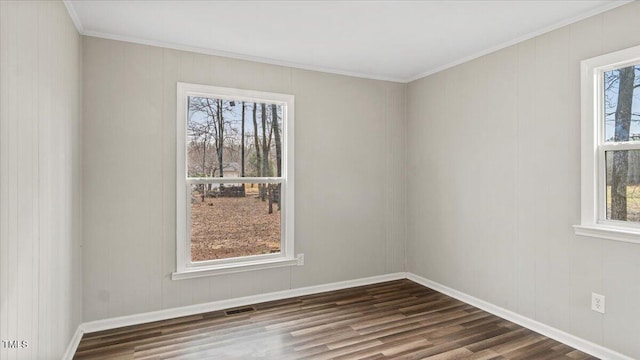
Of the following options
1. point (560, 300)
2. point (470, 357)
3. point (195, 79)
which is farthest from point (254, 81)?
point (560, 300)

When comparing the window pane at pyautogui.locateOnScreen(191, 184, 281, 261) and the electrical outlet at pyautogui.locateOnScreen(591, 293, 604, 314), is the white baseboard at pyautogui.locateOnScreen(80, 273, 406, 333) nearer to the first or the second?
the window pane at pyautogui.locateOnScreen(191, 184, 281, 261)

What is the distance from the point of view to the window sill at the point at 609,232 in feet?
7.79

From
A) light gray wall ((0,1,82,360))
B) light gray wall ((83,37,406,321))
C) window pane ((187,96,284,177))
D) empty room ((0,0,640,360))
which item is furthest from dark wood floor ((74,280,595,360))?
window pane ((187,96,284,177))

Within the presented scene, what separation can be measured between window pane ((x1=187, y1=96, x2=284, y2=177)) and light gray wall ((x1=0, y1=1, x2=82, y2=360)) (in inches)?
37.6

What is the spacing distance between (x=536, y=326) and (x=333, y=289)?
1.92 m

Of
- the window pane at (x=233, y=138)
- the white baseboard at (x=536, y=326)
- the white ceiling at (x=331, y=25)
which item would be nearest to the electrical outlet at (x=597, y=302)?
the white baseboard at (x=536, y=326)

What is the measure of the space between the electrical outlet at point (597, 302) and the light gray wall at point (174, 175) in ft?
6.81

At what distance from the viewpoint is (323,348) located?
106 inches

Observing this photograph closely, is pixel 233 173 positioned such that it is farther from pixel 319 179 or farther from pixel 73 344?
pixel 73 344

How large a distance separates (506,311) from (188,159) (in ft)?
10.5

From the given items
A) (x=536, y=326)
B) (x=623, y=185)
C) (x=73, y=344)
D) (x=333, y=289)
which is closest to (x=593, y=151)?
(x=623, y=185)

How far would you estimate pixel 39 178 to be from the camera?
6.28 feet

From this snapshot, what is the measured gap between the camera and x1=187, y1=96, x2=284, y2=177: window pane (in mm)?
3439

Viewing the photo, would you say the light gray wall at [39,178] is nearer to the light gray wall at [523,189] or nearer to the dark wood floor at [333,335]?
the dark wood floor at [333,335]
